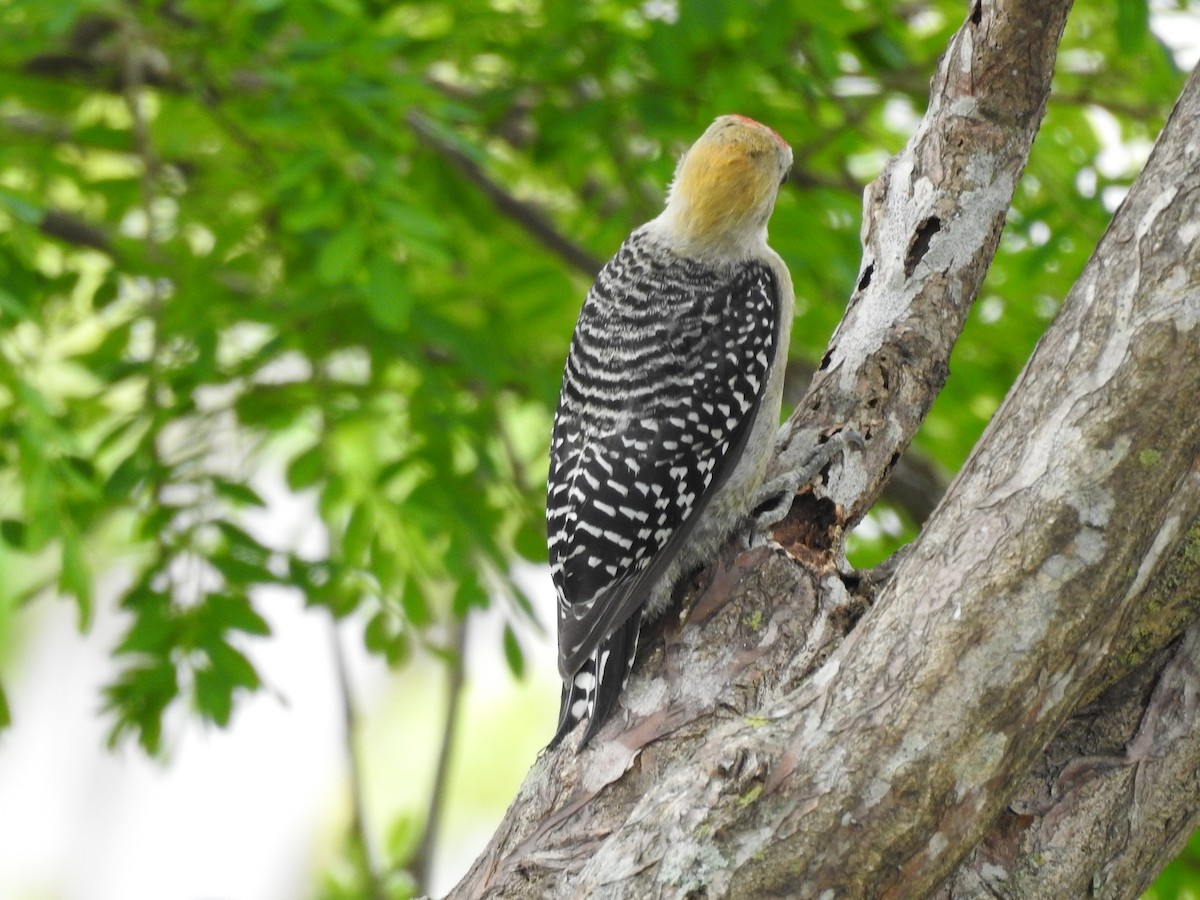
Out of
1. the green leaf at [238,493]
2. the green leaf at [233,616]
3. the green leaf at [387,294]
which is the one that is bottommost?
the green leaf at [233,616]

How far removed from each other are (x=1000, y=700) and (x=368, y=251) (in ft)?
9.77

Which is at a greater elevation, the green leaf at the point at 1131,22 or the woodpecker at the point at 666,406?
the green leaf at the point at 1131,22

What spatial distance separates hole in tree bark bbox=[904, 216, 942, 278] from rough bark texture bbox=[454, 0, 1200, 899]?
3.35 feet

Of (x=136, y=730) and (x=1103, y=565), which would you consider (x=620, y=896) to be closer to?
(x=1103, y=565)

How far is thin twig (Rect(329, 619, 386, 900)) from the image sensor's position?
5957 mm

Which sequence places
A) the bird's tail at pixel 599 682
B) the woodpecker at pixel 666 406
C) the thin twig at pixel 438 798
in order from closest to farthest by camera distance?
the bird's tail at pixel 599 682
the woodpecker at pixel 666 406
the thin twig at pixel 438 798

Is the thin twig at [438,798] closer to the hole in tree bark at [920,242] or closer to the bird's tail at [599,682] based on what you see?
the bird's tail at [599,682]

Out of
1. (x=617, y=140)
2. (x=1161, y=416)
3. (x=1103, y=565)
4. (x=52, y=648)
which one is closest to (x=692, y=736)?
(x=1103, y=565)

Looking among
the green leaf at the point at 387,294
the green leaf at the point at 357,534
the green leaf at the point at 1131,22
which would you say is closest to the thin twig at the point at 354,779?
the green leaf at the point at 357,534

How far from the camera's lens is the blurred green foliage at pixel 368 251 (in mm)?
4773

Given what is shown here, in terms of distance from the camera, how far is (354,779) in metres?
6.46

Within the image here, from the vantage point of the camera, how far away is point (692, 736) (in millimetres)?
3189

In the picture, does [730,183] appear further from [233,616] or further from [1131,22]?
[233,616]

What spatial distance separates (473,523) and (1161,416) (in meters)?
2.87
